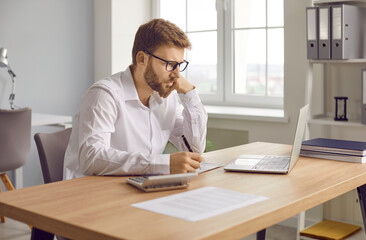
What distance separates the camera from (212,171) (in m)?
1.84

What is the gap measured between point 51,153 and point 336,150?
1111 mm

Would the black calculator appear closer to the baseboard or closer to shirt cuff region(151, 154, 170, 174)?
shirt cuff region(151, 154, 170, 174)

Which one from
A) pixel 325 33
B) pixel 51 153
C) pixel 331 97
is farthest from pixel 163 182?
pixel 331 97

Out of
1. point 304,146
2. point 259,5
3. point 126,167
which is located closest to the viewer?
point 126,167

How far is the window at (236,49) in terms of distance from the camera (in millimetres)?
3943

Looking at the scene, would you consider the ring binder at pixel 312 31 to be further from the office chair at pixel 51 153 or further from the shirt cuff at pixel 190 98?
the office chair at pixel 51 153

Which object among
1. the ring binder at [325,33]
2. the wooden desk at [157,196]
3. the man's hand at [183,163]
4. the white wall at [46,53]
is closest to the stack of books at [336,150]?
the wooden desk at [157,196]

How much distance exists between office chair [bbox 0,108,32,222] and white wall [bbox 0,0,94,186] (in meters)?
0.75

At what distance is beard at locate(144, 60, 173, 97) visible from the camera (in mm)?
2018

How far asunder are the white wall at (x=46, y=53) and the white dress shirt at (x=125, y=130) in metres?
2.10

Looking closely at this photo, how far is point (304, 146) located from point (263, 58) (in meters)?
1.94

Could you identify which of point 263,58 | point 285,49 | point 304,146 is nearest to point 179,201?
point 304,146

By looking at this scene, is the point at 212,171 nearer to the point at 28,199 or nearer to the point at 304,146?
the point at 304,146

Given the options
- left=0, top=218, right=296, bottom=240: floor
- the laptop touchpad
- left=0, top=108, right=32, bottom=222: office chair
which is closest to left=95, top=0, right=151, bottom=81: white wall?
left=0, top=108, right=32, bottom=222: office chair
